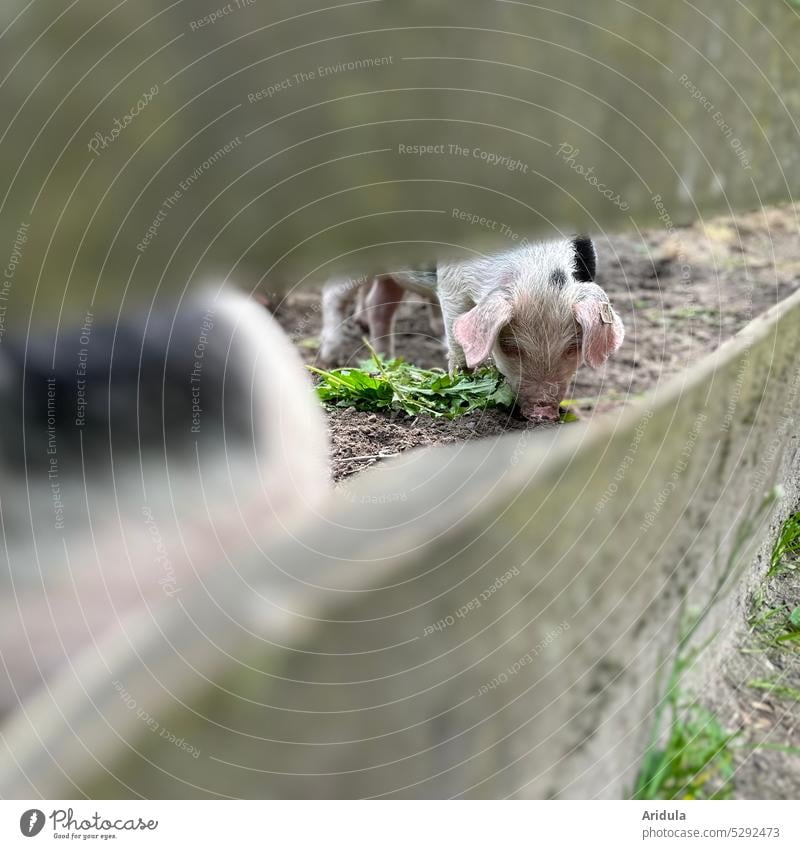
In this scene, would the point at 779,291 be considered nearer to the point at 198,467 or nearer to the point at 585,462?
the point at 585,462

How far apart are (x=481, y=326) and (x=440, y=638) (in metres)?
0.95

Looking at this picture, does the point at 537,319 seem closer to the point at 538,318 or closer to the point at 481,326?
the point at 538,318

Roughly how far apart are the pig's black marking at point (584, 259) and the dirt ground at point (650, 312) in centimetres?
4

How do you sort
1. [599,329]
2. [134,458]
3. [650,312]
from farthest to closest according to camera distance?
[650,312], [599,329], [134,458]

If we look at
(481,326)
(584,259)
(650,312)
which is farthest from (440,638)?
(650,312)

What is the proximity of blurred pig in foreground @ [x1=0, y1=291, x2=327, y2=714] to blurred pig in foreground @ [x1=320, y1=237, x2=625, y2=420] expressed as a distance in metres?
0.55

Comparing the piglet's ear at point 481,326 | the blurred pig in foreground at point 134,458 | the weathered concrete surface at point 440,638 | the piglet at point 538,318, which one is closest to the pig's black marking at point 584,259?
the piglet at point 538,318

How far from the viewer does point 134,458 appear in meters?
1.50

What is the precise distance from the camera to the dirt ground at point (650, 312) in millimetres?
1713

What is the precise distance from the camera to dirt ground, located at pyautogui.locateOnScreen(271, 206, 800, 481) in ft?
5.62

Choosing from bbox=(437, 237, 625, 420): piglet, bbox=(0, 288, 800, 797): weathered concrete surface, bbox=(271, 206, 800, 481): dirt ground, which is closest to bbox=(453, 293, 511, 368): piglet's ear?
bbox=(437, 237, 625, 420): piglet

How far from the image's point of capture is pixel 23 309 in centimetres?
159

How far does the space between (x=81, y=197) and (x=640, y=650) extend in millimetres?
1383
